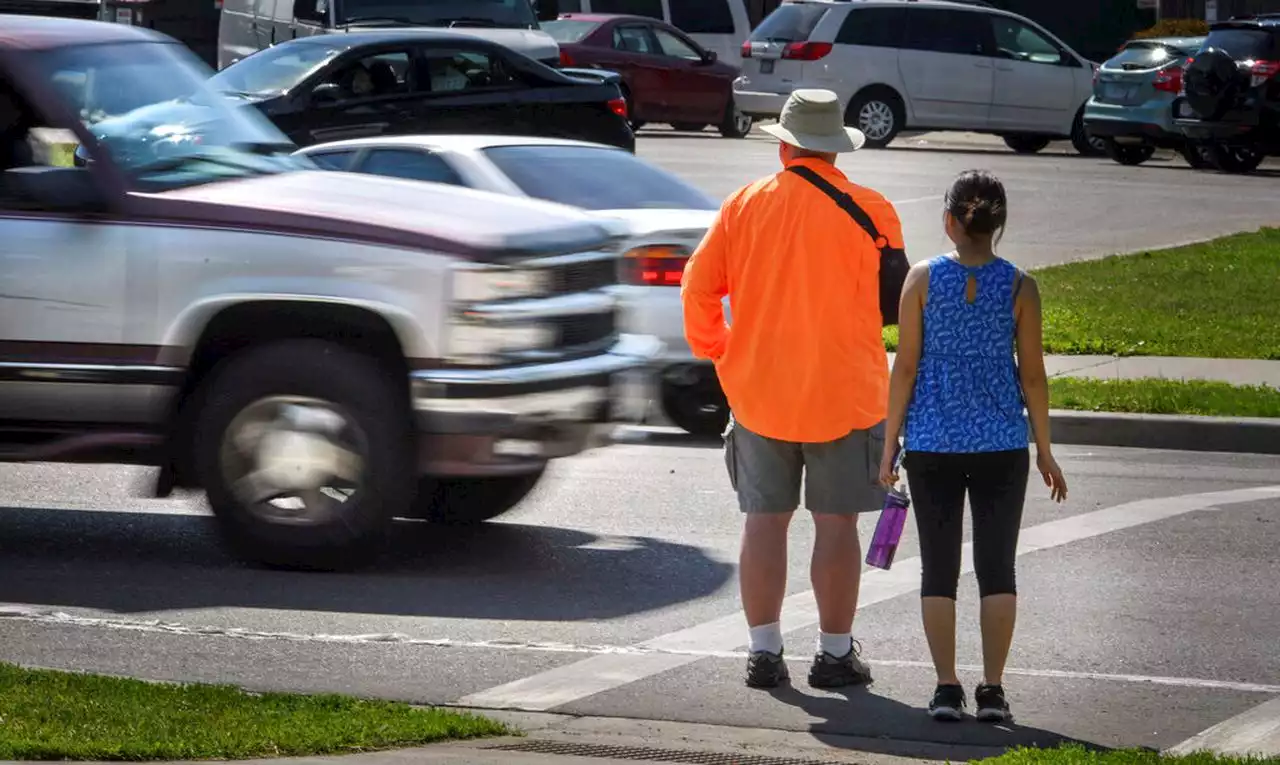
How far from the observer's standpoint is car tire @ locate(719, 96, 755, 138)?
32500 mm

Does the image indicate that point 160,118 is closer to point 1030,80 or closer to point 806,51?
point 806,51

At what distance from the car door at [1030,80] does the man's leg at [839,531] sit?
2386cm

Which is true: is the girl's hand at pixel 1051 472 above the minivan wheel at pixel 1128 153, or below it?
above

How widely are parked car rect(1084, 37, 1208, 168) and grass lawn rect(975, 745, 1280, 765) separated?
73.1 feet

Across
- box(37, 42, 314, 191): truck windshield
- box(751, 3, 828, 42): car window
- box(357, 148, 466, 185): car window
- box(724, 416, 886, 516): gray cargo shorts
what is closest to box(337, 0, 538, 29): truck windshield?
box(751, 3, 828, 42): car window

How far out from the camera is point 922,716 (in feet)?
21.3

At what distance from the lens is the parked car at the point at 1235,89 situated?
2620cm

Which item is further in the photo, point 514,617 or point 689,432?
point 689,432

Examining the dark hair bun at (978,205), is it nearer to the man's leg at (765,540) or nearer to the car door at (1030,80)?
the man's leg at (765,540)

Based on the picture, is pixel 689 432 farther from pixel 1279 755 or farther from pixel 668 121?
pixel 668 121

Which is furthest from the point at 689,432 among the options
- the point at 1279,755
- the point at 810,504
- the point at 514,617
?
the point at 1279,755

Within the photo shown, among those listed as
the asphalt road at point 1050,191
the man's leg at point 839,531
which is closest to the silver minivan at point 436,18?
the asphalt road at point 1050,191

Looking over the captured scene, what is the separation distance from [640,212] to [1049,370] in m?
3.51

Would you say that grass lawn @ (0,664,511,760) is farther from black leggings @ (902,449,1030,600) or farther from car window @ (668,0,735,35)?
car window @ (668,0,735,35)
